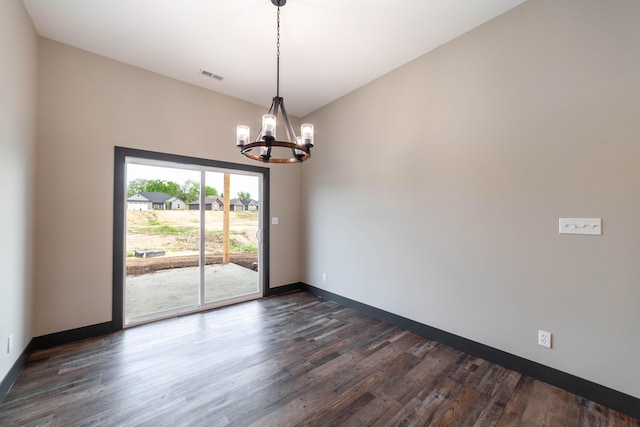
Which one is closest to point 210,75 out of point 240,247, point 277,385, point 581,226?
point 240,247

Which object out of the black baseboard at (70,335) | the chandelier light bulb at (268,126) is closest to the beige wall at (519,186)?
the chandelier light bulb at (268,126)

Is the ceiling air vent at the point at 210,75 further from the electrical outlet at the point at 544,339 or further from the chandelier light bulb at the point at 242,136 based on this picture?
the electrical outlet at the point at 544,339

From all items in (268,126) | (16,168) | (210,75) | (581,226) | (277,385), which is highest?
(210,75)

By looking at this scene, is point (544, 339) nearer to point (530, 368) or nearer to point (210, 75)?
point (530, 368)

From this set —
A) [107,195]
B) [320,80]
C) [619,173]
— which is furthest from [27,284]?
[619,173]

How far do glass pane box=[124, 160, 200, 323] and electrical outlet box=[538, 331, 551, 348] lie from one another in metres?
3.96

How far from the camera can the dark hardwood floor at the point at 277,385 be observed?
1754 mm

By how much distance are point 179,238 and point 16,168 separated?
1712 millimetres

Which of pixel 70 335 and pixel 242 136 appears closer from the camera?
pixel 242 136

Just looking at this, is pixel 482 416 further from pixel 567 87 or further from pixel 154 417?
pixel 567 87

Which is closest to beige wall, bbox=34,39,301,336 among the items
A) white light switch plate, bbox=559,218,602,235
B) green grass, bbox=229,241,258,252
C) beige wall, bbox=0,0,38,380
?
beige wall, bbox=0,0,38,380

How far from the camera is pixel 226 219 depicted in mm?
3982

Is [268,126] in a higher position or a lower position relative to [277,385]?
higher

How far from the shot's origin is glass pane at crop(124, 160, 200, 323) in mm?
3258
